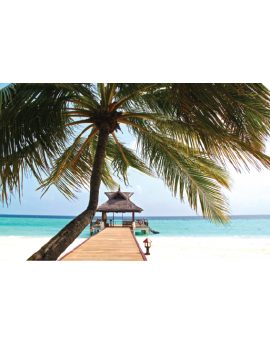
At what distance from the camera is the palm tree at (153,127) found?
1564 mm

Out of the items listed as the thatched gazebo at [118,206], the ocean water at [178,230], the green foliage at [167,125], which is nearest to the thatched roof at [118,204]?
the thatched gazebo at [118,206]

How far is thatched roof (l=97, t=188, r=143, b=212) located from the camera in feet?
46.4

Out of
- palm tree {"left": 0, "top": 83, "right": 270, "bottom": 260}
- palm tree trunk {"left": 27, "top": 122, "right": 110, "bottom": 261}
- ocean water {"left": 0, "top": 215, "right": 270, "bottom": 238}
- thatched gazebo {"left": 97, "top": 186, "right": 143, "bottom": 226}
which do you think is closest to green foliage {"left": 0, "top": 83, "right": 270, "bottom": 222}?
palm tree {"left": 0, "top": 83, "right": 270, "bottom": 260}

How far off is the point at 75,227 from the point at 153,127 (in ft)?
6.48

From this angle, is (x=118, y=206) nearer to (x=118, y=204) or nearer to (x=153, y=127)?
(x=118, y=204)

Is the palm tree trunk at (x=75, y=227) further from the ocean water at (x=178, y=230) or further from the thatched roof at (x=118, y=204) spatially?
the ocean water at (x=178, y=230)

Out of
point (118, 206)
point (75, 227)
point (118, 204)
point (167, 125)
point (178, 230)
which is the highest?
point (167, 125)

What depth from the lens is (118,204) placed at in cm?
1470

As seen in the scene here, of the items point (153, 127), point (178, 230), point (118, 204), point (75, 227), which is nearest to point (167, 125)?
point (153, 127)
